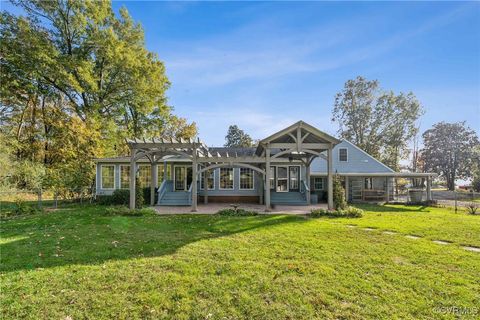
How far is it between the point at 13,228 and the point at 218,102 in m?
14.8

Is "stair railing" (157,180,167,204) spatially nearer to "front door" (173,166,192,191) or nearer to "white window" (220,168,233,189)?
"front door" (173,166,192,191)

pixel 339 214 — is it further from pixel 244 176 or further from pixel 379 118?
pixel 379 118

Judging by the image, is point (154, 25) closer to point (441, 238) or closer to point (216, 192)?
point (216, 192)

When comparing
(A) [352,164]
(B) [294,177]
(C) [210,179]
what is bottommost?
(C) [210,179]

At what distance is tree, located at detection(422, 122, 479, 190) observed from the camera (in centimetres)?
3631

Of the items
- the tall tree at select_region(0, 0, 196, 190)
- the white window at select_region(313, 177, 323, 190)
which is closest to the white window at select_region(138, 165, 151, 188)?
the tall tree at select_region(0, 0, 196, 190)

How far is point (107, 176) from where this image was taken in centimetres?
1691

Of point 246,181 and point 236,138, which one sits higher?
point 236,138

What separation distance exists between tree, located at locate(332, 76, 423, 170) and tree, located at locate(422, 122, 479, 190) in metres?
10.2

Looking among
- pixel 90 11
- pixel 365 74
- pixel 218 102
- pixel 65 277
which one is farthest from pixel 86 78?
pixel 365 74

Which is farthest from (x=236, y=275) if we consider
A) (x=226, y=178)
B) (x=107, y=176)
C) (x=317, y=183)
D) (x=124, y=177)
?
(x=317, y=183)

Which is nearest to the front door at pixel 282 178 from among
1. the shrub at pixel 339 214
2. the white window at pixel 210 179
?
the white window at pixel 210 179

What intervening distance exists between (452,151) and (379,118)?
1649cm

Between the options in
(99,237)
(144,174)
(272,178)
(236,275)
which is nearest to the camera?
(236,275)
